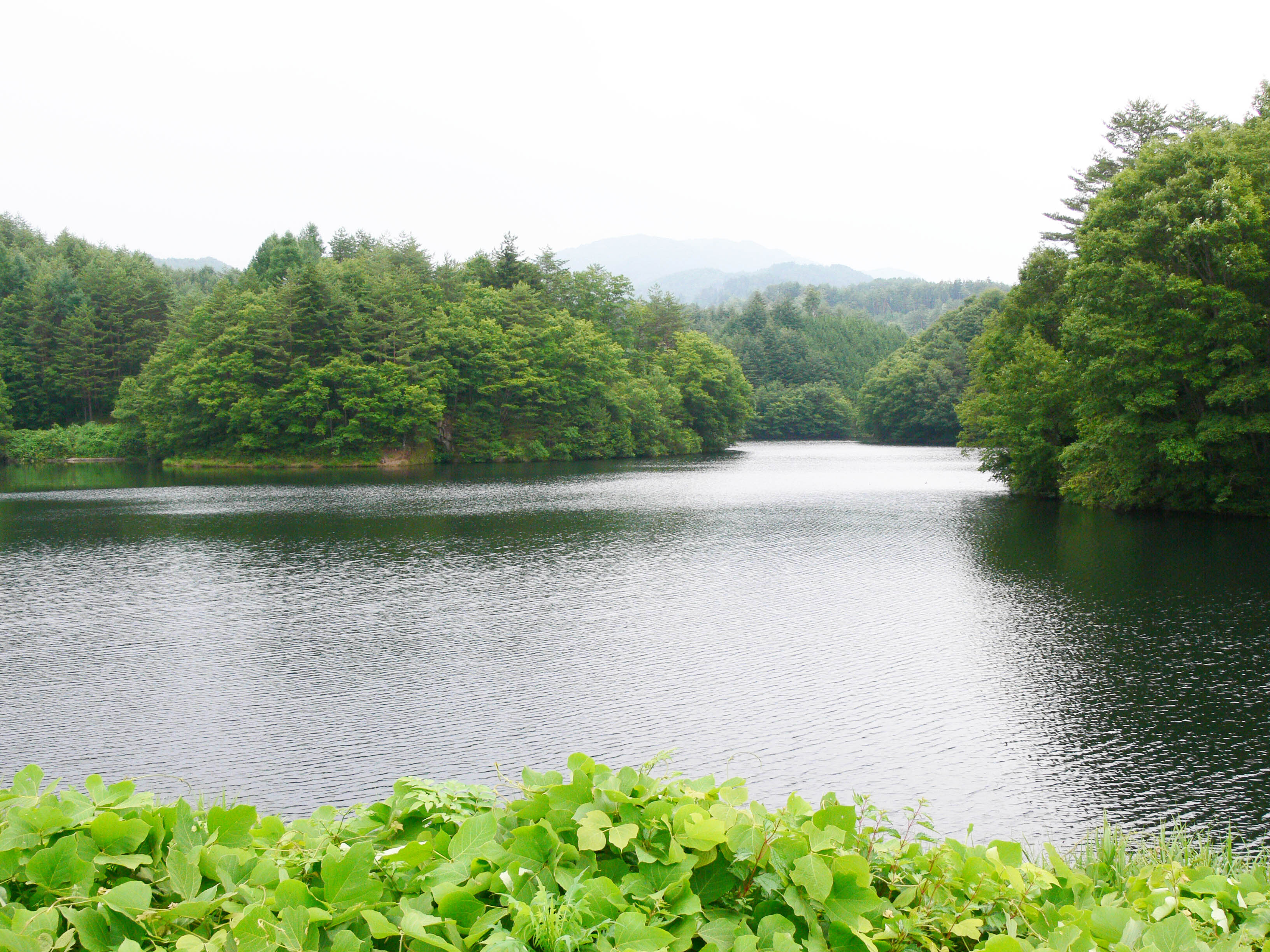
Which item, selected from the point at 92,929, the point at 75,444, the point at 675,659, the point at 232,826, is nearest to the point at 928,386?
the point at 75,444

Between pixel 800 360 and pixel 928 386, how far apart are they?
1182 inches

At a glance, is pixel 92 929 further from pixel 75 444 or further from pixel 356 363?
pixel 75 444

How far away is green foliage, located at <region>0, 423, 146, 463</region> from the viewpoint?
216ft

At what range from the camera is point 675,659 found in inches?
521

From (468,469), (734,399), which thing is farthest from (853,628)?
(734,399)

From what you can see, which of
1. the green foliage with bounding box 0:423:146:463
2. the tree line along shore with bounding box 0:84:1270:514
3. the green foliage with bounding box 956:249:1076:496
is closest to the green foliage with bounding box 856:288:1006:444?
the tree line along shore with bounding box 0:84:1270:514

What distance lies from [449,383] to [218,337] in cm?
1624

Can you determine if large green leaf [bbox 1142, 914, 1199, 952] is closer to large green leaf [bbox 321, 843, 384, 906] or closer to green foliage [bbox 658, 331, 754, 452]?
large green leaf [bbox 321, 843, 384, 906]

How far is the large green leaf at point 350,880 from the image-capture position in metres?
2.82

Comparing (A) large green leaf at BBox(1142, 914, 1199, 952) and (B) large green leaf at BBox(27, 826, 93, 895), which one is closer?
(A) large green leaf at BBox(1142, 914, 1199, 952)

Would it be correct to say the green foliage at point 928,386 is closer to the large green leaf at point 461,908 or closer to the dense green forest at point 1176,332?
the dense green forest at point 1176,332

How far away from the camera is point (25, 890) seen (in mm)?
2953

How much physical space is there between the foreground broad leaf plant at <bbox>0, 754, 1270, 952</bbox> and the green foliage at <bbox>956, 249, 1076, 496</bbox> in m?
32.0

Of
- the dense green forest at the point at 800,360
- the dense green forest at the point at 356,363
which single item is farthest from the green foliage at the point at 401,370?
the dense green forest at the point at 800,360
